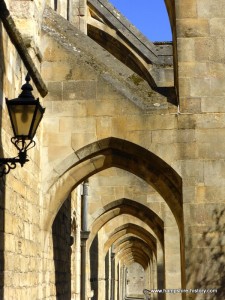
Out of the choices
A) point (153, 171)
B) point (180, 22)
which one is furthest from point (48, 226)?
point (180, 22)

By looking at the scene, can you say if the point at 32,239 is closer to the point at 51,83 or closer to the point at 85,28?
the point at 51,83

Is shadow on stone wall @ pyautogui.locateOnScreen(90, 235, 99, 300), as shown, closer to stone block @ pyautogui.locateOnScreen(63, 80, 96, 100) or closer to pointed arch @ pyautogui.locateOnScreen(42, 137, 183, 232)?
pointed arch @ pyautogui.locateOnScreen(42, 137, 183, 232)

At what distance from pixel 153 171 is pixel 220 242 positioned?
1.61 metres

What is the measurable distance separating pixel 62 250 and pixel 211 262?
13.5ft

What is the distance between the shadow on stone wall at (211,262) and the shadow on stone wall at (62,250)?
10.4 feet

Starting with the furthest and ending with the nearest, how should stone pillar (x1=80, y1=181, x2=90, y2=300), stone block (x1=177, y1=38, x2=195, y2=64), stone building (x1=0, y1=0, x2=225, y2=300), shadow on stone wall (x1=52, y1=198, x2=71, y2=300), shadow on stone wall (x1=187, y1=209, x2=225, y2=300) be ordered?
1. stone pillar (x1=80, y1=181, x2=90, y2=300)
2. shadow on stone wall (x1=52, y1=198, x2=71, y2=300)
3. stone block (x1=177, y1=38, x2=195, y2=64)
4. stone building (x1=0, y1=0, x2=225, y2=300)
5. shadow on stone wall (x1=187, y1=209, x2=225, y2=300)

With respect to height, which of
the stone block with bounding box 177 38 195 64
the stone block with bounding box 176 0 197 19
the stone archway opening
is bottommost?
the stone archway opening

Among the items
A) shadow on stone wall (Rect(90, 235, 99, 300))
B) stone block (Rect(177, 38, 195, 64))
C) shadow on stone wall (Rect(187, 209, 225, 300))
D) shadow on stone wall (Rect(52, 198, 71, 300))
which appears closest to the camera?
shadow on stone wall (Rect(187, 209, 225, 300))

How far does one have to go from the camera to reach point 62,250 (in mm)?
11156

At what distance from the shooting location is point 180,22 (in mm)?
8414

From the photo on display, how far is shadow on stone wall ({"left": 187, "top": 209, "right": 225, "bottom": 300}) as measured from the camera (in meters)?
7.58

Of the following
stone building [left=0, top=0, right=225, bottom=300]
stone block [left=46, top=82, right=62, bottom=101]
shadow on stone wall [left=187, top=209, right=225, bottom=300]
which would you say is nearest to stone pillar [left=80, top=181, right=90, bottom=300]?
stone building [left=0, top=0, right=225, bottom=300]

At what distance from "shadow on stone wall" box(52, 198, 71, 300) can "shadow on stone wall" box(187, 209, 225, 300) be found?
316cm

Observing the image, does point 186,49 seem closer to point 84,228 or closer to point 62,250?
point 62,250
